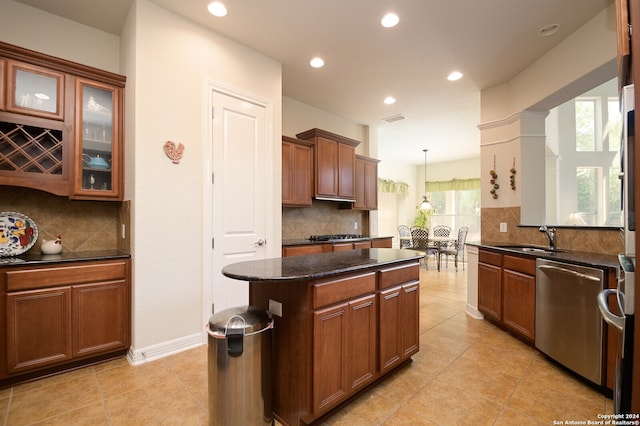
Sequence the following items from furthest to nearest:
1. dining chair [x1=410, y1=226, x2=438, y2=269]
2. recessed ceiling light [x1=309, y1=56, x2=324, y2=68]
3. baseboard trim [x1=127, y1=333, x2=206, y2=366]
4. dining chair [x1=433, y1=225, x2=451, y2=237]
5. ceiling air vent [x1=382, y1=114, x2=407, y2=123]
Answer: dining chair [x1=433, y1=225, x2=451, y2=237] < dining chair [x1=410, y1=226, x2=438, y2=269] < ceiling air vent [x1=382, y1=114, x2=407, y2=123] < recessed ceiling light [x1=309, y1=56, x2=324, y2=68] < baseboard trim [x1=127, y1=333, x2=206, y2=366]

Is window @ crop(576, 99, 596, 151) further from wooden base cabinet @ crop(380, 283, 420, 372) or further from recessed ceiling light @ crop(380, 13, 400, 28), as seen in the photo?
wooden base cabinet @ crop(380, 283, 420, 372)

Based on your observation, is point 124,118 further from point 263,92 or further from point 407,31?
point 407,31

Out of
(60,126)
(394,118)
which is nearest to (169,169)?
(60,126)

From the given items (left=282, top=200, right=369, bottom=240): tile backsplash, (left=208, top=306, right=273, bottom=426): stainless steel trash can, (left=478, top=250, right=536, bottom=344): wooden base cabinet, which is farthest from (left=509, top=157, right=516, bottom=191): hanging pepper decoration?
(left=208, top=306, right=273, bottom=426): stainless steel trash can

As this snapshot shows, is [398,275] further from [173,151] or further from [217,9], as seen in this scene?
[217,9]

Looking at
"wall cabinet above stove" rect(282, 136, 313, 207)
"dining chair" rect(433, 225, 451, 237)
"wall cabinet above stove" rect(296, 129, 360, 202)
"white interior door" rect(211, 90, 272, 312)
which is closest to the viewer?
"white interior door" rect(211, 90, 272, 312)

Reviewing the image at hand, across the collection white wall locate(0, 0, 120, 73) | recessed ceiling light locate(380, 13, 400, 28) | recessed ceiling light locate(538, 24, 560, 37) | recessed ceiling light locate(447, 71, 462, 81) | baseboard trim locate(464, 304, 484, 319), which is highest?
recessed ceiling light locate(380, 13, 400, 28)

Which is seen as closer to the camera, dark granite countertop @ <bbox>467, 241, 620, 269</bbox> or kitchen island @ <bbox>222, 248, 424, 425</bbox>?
kitchen island @ <bbox>222, 248, 424, 425</bbox>

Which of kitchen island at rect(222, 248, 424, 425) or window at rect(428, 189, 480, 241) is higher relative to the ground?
window at rect(428, 189, 480, 241)

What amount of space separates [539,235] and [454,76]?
2.23m

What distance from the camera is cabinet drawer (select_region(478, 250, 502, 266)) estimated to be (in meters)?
3.07

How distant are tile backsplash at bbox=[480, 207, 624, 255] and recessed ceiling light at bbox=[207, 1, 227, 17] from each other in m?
3.85

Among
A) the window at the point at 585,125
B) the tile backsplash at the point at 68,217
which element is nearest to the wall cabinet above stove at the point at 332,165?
the tile backsplash at the point at 68,217

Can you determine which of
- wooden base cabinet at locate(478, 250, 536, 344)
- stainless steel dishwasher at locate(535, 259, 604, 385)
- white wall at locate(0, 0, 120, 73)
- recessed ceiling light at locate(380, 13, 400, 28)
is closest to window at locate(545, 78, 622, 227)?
wooden base cabinet at locate(478, 250, 536, 344)
